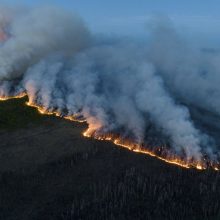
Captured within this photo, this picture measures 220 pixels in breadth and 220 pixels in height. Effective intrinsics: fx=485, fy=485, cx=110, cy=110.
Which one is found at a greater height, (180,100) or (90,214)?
(180,100)

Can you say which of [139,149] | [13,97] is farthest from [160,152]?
[13,97]

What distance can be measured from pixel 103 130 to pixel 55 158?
24038mm

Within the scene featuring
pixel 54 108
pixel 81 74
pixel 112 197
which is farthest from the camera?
pixel 81 74

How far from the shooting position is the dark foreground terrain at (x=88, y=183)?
312 feet

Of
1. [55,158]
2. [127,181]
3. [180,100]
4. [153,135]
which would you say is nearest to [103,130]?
[153,135]

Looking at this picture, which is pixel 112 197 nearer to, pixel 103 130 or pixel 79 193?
pixel 79 193

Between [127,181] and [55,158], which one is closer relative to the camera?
[127,181]

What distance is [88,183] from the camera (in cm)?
10744

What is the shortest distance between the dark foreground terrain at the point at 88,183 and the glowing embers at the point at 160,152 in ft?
10.5

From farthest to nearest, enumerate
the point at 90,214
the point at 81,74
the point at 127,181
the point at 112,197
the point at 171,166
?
the point at 81,74 < the point at 171,166 < the point at 127,181 < the point at 112,197 < the point at 90,214

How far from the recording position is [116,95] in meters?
168

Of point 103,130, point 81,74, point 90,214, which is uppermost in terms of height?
point 81,74

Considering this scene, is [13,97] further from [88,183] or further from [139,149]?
[88,183]

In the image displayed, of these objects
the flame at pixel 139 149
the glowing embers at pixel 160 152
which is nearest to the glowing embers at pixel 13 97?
the flame at pixel 139 149
